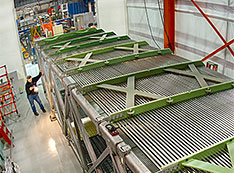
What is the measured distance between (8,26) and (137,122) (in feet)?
38.1

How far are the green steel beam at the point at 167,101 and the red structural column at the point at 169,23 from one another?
7209 millimetres

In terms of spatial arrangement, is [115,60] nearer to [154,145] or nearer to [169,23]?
[154,145]

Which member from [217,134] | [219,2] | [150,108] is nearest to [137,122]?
[150,108]

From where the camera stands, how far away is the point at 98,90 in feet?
17.0

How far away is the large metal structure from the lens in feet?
10.4

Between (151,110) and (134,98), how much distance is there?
46 cm

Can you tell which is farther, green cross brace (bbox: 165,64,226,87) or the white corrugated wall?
the white corrugated wall

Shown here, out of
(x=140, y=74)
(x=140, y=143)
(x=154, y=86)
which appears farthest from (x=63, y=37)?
(x=140, y=143)

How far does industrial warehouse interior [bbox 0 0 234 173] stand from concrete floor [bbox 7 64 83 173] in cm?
4

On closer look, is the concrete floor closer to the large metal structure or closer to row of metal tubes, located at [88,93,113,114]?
the large metal structure

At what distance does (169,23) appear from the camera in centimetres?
1149

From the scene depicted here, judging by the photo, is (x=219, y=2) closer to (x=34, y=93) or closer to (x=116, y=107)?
(x=116, y=107)

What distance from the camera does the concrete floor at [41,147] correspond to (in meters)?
7.72

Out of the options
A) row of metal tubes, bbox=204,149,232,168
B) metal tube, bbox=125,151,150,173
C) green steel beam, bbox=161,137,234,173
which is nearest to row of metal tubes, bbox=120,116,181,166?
green steel beam, bbox=161,137,234,173
